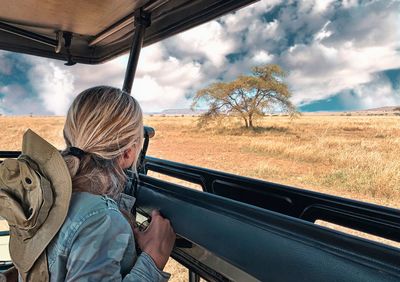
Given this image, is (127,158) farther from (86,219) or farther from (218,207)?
(218,207)

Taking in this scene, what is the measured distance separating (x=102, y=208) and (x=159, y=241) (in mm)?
141

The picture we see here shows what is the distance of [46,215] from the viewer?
2.32 ft

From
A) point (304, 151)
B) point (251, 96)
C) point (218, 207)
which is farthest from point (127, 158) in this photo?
point (251, 96)

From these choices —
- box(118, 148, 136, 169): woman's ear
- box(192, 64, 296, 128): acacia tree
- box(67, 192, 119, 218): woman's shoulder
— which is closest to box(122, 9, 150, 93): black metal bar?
box(118, 148, 136, 169): woman's ear

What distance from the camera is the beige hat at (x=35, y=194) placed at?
2.27 feet

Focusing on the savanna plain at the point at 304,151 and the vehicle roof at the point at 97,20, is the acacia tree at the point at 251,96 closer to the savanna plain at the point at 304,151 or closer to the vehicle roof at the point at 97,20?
the savanna plain at the point at 304,151

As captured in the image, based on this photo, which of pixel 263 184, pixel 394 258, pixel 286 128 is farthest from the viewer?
pixel 286 128

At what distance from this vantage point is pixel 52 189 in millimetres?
715

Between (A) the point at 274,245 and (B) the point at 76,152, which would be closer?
(A) the point at 274,245

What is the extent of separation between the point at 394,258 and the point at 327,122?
27.7 ft

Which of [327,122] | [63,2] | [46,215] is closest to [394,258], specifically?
[46,215]

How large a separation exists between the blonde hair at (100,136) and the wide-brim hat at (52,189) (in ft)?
0.22

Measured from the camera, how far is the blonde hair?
0.82m

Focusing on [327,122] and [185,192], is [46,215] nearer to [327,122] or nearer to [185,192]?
[185,192]
